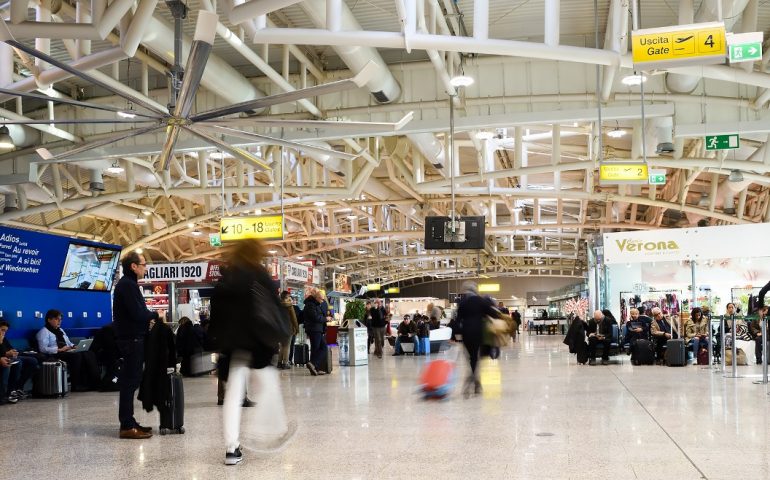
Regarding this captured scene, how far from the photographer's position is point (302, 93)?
26.7 ft

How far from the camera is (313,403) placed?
8.39 m

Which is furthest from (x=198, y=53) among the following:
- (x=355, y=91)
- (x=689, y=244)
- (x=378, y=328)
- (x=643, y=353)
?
(x=689, y=244)

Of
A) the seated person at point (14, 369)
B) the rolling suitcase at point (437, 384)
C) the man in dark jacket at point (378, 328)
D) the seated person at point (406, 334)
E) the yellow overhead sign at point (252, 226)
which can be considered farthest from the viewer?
the seated person at point (406, 334)

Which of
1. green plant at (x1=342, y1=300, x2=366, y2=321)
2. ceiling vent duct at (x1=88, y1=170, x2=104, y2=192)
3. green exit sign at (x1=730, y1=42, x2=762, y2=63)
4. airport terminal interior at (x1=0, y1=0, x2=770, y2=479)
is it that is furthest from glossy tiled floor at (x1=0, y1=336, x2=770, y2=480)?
green plant at (x1=342, y1=300, x2=366, y2=321)

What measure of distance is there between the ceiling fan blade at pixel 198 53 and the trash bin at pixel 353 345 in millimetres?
7621

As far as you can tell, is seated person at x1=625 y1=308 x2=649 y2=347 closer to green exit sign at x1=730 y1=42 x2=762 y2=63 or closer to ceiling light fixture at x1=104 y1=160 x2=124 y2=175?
green exit sign at x1=730 y1=42 x2=762 y2=63

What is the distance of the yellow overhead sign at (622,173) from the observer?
14.0 m

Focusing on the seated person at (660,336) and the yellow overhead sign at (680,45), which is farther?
the seated person at (660,336)

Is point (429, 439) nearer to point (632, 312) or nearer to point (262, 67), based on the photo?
point (262, 67)

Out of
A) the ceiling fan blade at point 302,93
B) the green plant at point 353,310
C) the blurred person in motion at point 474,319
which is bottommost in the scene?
the green plant at point 353,310

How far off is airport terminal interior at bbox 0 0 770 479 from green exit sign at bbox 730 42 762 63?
1.1 inches

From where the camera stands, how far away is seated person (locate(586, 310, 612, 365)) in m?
15.7

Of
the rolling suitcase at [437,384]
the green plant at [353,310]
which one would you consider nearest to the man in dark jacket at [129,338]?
the rolling suitcase at [437,384]

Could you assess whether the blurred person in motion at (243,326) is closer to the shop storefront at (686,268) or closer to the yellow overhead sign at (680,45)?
the yellow overhead sign at (680,45)
